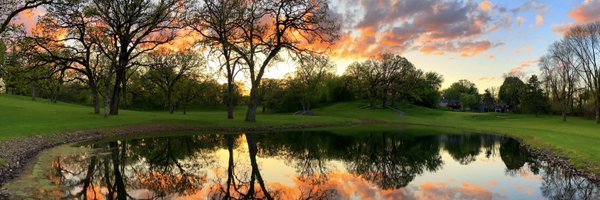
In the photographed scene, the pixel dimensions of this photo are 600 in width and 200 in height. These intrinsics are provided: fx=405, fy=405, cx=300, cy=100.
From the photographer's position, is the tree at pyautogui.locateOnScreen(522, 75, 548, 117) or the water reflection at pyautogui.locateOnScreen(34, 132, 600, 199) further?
the tree at pyautogui.locateOnScreen(522, 75, 548, 117)

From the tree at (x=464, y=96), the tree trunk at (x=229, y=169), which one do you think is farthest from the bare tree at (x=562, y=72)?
the tree at (x=464, y=96)

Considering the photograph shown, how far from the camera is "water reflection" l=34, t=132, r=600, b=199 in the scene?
15.2 m

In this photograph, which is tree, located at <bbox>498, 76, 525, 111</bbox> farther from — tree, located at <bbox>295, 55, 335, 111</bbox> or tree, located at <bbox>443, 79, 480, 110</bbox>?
tree, located at <bbox>295, 55, 335, 111</bbox>

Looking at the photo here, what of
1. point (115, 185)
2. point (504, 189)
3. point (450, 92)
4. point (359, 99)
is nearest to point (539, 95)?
point (359, 99)

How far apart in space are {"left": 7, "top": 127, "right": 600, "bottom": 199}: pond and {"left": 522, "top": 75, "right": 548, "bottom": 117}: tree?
194 ft

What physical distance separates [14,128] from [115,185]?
19614 mm

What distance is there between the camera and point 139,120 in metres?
41.4

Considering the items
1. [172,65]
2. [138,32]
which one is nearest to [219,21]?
[138,32]

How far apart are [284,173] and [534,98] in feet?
257

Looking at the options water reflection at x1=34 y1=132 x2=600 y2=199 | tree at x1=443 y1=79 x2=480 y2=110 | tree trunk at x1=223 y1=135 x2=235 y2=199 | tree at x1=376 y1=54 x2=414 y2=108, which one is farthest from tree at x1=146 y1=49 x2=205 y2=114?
tree at x1=443 y1=79 x2=480 y2=110

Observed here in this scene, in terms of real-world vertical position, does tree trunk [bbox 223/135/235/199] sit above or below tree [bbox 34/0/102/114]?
below

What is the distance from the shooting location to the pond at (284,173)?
49.5 feet

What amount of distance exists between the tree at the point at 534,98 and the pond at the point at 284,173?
59.1 m

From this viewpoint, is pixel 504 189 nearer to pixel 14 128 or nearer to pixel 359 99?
pixel 14 128
